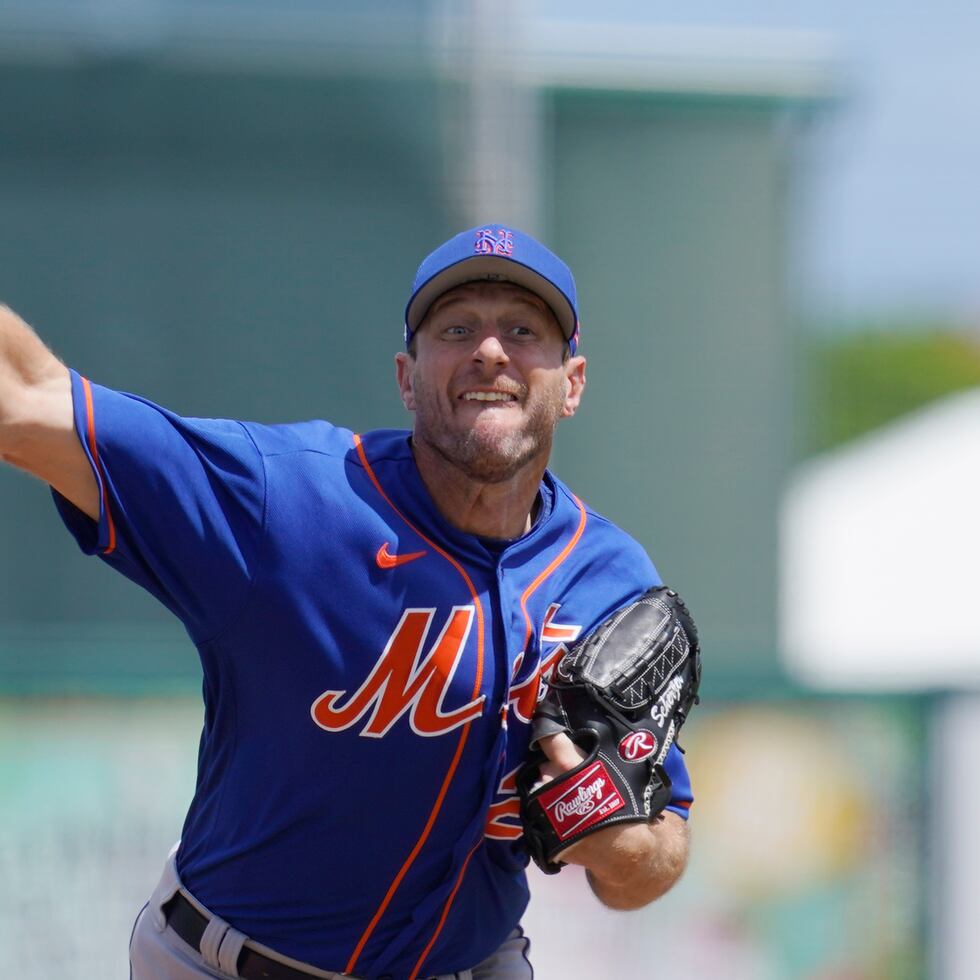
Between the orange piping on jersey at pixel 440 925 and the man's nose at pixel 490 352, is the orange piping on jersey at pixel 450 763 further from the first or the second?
the man's nose at pixel 490 352

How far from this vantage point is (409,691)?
3014mm

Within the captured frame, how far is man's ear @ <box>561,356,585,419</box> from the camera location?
3.39 m

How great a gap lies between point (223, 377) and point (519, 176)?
2001 millimetres

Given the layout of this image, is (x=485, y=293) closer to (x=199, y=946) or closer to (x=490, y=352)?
(x=490, y=352)

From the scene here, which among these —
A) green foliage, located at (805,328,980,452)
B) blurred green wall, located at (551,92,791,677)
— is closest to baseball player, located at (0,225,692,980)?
blurred green wall, located at (551,92,791,677)

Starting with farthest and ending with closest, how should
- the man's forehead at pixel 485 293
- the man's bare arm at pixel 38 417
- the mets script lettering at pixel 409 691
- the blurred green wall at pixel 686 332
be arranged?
the blurred green wall at pixel 686 332 < the man's forehead at pixel 485 293 < the mets script lettering at pixel 409 691 < the man's bare arm at pixel 38 417

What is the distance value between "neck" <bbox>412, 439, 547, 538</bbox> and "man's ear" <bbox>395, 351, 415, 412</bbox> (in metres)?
0.09

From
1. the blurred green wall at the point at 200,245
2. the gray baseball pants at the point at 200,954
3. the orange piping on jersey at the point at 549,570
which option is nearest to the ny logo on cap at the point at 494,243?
the orange piping on jersey at the point at 549,570

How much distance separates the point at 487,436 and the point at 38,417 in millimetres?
899

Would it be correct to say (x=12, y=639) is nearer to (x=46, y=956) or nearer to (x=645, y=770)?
(x=46, y=956)

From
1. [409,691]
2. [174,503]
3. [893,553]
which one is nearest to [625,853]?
[409,691]

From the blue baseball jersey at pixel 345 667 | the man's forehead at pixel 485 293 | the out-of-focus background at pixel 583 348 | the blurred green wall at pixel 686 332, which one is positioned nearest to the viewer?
the blue baseball jersey at pixel 345 667

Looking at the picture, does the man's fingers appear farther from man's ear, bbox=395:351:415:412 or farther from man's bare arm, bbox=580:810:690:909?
man's ear, bbox=395:351:415:412

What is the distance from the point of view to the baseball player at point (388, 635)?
2.92m
